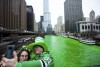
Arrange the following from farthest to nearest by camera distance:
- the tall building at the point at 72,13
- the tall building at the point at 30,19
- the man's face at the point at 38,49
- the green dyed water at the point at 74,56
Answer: the tall building at the point at 30,19 < the tall building at the point at 72,13 < the green dyed water at the point at 74,56 < the man's face at the point at 38,49

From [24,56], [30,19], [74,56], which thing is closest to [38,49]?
[24,56]

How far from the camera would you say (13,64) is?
1.52 metres

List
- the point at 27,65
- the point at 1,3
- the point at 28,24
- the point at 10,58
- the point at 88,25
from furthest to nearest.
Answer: the point at 28,24 < the point at 88,25 < the point at 1,3 < the point at 27,65 < the point at 10,58

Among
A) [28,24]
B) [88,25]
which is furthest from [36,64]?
[28,24]

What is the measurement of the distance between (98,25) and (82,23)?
8.45m

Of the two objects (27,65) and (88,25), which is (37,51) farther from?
(88,25)

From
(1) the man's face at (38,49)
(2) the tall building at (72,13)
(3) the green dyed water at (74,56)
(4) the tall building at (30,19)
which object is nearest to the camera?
(1) the man's face at (38,49)

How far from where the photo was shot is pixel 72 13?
497ft

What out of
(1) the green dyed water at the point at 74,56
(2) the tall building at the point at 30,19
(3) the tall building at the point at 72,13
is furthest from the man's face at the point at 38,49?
(2) the tall building at the point at 30,19

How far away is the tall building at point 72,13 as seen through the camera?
5802 inches

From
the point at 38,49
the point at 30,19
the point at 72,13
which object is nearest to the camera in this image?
the point at 38,49

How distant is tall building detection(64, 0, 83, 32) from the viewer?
147375mm

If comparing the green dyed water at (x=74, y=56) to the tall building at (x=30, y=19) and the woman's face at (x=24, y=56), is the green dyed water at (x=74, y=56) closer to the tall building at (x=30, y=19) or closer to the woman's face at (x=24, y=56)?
the woman's face at (x=24, y=56)

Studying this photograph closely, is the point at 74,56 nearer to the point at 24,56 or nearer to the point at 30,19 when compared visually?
the point at 24,56
